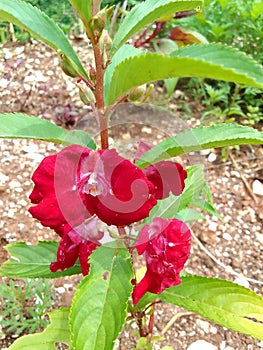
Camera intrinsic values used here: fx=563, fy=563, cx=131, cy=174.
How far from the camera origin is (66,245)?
1.03 m

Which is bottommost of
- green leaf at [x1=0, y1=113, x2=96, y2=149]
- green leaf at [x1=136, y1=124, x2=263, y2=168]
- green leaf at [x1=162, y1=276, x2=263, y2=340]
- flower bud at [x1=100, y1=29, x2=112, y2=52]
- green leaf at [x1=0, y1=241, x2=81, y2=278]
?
green leaf at [x1=162, y1=276, x2=263, y2=340]

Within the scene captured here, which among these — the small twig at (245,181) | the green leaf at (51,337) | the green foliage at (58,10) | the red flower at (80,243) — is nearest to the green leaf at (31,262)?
the green leaf at (51,337)

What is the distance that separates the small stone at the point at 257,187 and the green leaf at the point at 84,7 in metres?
1.55

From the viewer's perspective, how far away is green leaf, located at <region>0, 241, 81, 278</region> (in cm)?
128

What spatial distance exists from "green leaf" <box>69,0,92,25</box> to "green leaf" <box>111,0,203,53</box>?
83 mm

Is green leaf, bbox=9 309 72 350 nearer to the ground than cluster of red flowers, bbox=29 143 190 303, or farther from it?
nearer to the ground

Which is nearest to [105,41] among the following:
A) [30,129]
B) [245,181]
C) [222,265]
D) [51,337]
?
[30,129]

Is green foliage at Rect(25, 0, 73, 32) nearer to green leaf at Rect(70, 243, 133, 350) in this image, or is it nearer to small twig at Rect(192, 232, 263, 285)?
small twig at Rect(192, 232, 263, 285)

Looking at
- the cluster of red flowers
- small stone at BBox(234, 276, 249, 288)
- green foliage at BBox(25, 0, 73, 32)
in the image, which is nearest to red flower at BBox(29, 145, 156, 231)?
the cluster of red flowers

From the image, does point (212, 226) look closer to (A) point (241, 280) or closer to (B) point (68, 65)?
(A) point (241, 280)

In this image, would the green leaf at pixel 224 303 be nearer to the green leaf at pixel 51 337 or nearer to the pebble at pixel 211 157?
the green leaf at pixel 51 337

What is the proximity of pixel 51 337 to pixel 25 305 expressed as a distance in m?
0.42

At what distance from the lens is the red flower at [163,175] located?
0.98m

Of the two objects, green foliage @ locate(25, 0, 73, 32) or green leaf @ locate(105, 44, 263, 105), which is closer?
green leaf @ locate(105, 44, 263, 105)
